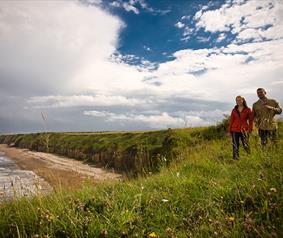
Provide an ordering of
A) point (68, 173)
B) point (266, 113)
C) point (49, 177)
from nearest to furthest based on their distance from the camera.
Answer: point (266, 113) → point (49, 177) → point (68, 173)

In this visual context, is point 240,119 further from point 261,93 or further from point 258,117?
point 261,93

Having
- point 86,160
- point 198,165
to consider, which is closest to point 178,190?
point 198,165

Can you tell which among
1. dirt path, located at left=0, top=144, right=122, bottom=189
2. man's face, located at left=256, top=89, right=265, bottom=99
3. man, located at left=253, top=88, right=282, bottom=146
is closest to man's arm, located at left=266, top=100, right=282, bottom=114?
man, located at left=253, top=88, right=282, bottom=146

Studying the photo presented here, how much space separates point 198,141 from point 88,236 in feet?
62.0

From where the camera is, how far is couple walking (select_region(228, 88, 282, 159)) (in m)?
9.91

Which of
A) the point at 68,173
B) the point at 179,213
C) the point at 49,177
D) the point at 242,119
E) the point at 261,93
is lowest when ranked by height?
the point at 68,173

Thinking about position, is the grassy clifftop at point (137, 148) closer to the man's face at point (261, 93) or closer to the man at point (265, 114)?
the man at point (265, 114)

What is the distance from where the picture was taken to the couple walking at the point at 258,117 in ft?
32.5

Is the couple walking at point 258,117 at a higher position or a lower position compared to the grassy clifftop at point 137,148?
higher

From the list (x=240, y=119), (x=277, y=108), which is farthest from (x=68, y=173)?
(x=277, y=108)

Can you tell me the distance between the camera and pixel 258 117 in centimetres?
1039

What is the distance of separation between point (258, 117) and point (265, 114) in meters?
0.33

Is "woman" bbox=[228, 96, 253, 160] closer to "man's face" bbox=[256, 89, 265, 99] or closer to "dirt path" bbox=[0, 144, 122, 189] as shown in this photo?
"man's face" bbox=[256, 89, 265, 99]

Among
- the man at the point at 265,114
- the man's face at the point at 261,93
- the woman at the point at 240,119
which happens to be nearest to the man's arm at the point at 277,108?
the man at the point at 265,114
